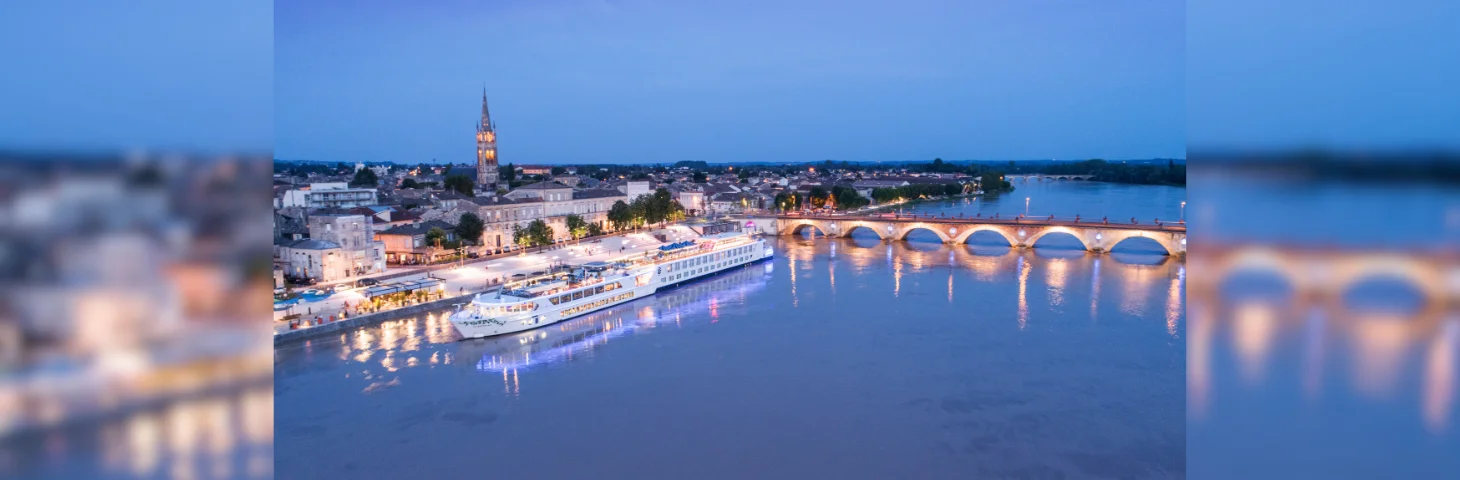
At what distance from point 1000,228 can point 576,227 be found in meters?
6.88

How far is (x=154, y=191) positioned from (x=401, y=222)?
422 inches

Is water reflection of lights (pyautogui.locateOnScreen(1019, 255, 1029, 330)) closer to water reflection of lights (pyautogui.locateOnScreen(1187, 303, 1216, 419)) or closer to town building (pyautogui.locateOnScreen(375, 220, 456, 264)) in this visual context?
water reflection of lights (pyautogui.locateOnScreen(1187, 303, 1216, 419))

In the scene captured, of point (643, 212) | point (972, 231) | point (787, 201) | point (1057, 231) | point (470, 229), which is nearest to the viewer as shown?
point (470, 229)

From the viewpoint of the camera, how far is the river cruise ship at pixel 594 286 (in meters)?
6.49

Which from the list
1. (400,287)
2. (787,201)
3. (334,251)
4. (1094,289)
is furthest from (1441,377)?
(787,201)

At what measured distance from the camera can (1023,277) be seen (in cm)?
934

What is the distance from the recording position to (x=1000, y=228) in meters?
12.5

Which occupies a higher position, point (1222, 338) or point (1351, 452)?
point (1222, 338)

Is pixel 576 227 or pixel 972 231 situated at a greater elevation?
pixel 576 227

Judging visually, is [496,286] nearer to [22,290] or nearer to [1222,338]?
[22,290]

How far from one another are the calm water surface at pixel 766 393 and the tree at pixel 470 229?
3946mm

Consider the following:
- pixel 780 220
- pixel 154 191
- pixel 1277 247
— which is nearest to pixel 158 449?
pixel 154 191

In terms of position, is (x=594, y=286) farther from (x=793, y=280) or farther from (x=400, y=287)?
(x=793, y=280)

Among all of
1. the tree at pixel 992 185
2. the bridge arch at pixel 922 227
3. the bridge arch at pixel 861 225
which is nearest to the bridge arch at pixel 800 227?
the bridge arch at pixel 861 225
